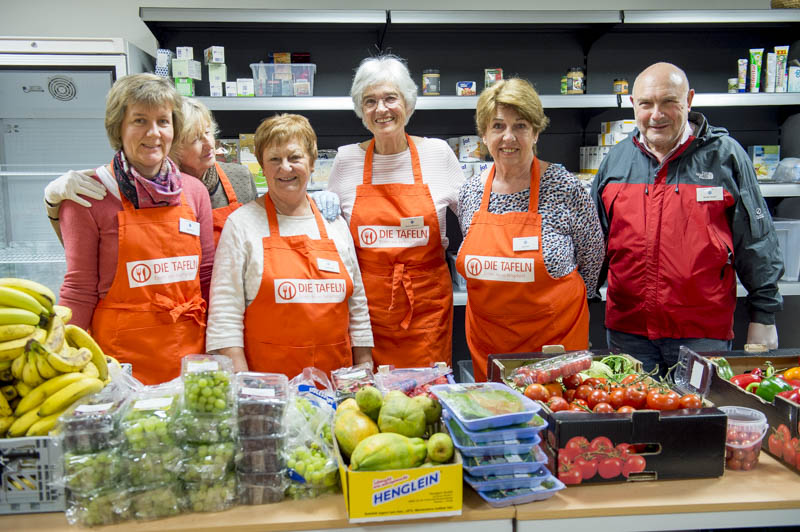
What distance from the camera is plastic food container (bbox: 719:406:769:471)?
162 cm

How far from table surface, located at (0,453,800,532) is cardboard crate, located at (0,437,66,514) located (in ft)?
0.09

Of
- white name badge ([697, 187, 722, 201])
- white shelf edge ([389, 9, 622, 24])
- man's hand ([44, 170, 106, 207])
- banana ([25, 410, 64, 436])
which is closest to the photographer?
banana ([25, 410, 64, 436])

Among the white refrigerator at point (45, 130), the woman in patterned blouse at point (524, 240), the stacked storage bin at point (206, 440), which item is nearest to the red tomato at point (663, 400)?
the woman in patterned blouse at point (524, 240)

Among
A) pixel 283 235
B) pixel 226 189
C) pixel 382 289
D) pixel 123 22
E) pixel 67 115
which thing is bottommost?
pixel 382 289

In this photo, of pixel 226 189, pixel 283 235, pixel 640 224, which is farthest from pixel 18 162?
pixel 640 224

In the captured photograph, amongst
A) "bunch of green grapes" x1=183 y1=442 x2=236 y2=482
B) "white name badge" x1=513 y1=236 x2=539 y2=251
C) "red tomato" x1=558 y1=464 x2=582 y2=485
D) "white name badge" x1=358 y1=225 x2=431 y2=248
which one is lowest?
"red tomato" x1=558 y1=464 x2=582 y2=485

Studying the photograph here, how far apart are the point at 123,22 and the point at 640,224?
3.57 meters

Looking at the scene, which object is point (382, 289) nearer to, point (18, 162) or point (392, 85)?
point (392, 85)

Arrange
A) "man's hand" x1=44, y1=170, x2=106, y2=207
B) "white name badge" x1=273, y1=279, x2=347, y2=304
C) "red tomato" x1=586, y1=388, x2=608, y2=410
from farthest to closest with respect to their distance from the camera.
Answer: "white name badge" x1=273, y1=279, x2=347, y2=304
"man's hand" x1=44, y1=170, x2=106, y2=207
"red tomato" x1=586, y1=388, x2=608, y2=410

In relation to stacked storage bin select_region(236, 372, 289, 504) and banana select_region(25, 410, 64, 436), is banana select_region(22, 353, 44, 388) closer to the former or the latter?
banana select_region(25, 410, 64, 436)

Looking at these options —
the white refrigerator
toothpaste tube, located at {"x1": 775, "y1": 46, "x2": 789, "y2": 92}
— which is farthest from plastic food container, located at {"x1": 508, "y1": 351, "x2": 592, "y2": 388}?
toothpaste tube, located at {"x1": 775, "y1": 46, "x2": 789, "y2": 92}

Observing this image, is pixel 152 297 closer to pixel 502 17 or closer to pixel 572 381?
pixel 572 381

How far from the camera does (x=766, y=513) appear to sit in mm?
1484

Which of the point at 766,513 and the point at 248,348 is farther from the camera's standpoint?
the point at 248,348
